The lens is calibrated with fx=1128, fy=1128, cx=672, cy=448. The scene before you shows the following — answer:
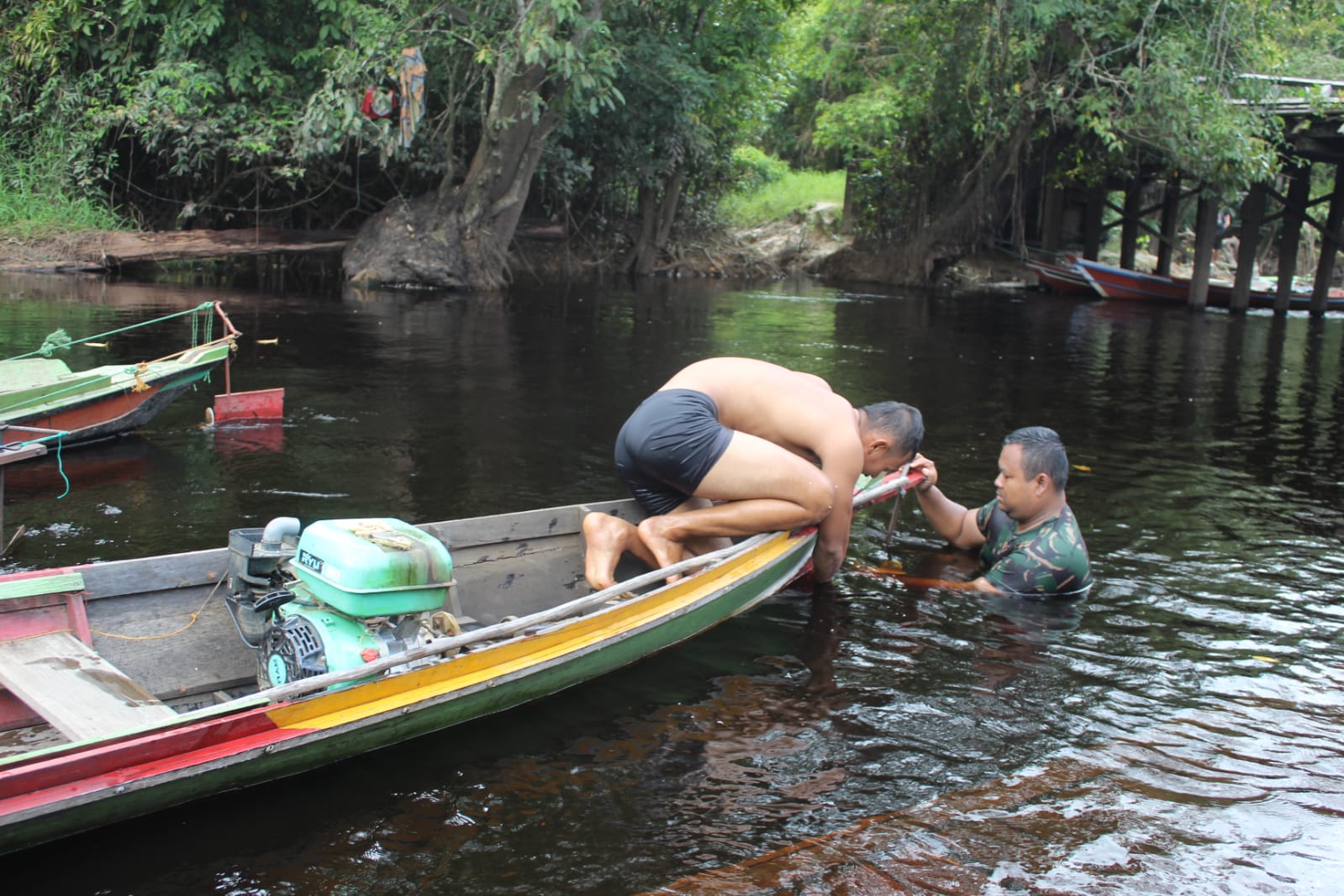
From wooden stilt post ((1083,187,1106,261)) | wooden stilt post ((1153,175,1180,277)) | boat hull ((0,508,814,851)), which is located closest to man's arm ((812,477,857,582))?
boat hull ((0,508,814,851))

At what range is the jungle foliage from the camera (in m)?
18.6

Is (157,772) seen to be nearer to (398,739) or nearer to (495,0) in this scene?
(398,739)

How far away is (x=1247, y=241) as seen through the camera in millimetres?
22375

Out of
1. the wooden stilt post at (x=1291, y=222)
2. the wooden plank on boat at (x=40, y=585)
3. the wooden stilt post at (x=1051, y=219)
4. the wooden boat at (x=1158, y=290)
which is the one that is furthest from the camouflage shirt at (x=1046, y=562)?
the wooden stilt post at (x=1051, y=219)

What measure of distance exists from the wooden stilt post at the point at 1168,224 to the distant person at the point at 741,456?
2224 centimetres

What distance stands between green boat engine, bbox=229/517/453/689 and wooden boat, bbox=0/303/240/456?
4031mm

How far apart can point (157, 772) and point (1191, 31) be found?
22.1m

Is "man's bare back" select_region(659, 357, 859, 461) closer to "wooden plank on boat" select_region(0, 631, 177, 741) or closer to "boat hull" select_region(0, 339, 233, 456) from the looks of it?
"wooden plank on boat" select_region(0, 631, 177, 741)

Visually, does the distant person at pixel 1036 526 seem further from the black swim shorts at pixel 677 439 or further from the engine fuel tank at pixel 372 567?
the engine fuel tank at pixel 372 567

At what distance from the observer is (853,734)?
15.1ft

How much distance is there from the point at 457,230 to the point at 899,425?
1671cm

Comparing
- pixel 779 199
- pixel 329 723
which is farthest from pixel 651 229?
pixel 329 723

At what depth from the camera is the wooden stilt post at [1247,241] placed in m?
21.9

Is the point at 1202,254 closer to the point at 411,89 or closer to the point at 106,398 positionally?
the point at 411,89
